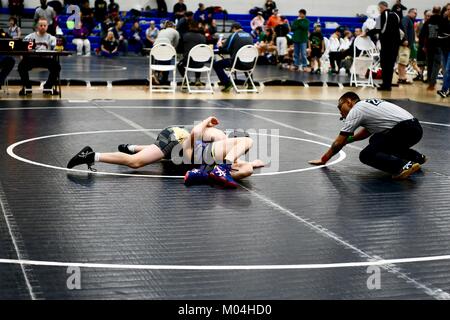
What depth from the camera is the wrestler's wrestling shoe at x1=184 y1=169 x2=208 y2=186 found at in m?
6.46

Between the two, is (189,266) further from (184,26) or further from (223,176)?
(184,26)

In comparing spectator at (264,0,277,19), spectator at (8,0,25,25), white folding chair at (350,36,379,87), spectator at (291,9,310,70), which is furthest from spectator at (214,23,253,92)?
spectator at (264,0,277,19)

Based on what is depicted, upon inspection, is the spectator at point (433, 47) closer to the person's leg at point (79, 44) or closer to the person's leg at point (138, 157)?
the person's leg at point (138, 157)

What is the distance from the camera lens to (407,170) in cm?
687

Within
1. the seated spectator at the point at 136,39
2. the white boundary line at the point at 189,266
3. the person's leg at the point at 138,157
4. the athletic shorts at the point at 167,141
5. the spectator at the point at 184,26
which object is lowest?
the white boundary line at the point at 189,266

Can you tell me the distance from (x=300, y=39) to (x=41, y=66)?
9.07 m

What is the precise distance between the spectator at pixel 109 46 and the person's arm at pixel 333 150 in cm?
1737

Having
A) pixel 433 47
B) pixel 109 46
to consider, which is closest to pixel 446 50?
pixel 433 47

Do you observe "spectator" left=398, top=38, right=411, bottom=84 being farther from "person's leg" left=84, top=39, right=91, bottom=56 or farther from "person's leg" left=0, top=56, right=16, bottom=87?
"person's leg" left=84, top=39, right=91, bottom=56

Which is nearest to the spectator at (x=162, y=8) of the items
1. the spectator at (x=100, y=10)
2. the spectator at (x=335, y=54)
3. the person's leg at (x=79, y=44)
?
the spectator at (x=100, y=10)

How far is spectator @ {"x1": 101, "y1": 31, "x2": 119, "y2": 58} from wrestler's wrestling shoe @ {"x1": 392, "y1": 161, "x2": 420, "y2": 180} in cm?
1805

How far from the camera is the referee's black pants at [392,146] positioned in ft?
22.9
